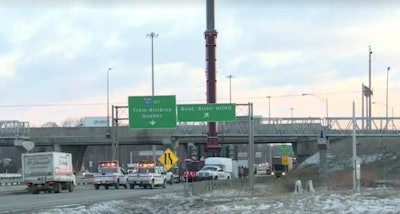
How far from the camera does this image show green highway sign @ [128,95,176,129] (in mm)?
51156

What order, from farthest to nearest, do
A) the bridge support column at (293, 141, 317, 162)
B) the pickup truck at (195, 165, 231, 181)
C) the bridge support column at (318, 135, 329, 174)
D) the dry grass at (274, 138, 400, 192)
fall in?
1. the bridge support column at (293, 141, 317, 162)
2. the bridge support column at (318, 135, 329, 174)
3. the dry grass at (274, 138, 400, 192)
4. the pickup truck at (195, 165, 231, 181)

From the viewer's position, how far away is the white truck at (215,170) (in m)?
60.9

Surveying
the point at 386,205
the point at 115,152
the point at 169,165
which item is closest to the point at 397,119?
the point at 115,152

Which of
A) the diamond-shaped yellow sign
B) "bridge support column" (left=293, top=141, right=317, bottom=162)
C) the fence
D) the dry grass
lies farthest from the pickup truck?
"bridge support column" (left=293, top=141, right=317, bottom=162)

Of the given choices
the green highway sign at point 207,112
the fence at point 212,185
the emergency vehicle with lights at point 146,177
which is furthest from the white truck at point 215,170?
the emergency vehicle with lights at point 146,177

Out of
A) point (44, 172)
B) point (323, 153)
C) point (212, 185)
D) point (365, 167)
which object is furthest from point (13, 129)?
point (212, 185)

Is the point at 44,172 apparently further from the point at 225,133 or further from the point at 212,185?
the point at 225,133

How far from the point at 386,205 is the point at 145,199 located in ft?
50.7

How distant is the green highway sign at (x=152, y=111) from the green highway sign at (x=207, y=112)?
2.84 meters

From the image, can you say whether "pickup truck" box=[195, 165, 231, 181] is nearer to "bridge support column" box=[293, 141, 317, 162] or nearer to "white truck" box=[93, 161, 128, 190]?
"white truck" box=[93, 161, 128, 190]

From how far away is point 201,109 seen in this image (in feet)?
177

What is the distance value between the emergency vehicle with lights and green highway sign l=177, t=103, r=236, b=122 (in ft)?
16.2

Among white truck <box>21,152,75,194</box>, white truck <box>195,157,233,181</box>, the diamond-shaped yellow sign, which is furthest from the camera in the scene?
white truck <box>195,157,233,181</box>

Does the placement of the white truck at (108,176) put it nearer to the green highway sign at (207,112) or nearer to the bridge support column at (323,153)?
the green highway sign at (207,112)
